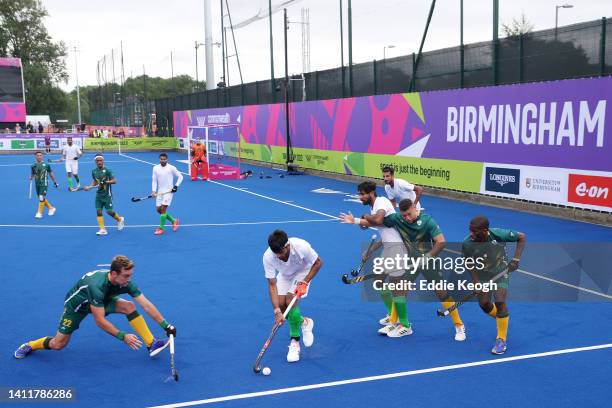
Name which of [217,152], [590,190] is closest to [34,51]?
[217,152]

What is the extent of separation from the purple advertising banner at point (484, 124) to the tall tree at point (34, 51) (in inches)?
2587

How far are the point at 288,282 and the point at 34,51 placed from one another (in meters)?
90.1

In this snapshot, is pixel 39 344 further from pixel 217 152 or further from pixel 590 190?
pixel 217 152

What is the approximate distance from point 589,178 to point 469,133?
517cm

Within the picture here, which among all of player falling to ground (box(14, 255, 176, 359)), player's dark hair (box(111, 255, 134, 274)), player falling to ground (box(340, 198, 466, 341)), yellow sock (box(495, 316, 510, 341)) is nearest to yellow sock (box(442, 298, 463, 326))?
player falling to ground (box(340, 198, 466, 341))

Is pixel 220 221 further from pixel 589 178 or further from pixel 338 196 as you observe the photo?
pixel 589 178

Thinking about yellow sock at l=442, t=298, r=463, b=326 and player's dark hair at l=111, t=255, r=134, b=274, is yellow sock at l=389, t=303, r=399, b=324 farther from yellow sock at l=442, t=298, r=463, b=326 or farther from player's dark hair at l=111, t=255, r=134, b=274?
player's dark hair at l=111, t=255, r=134, b=274

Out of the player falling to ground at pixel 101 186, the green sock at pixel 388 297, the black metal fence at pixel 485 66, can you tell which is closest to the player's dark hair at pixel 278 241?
the green sock at pixel 388 297

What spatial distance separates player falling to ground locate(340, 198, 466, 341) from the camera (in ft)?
26.0

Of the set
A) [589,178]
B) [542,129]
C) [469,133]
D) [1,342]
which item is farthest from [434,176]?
[1,342]

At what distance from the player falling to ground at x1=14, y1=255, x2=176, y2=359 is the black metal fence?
48.8 feet

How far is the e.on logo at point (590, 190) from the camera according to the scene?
16.0 m

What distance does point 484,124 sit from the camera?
20.2m

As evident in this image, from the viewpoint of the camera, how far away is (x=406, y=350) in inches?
313
